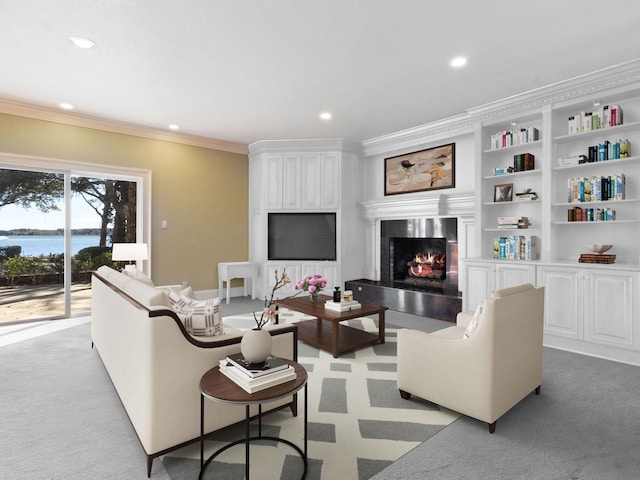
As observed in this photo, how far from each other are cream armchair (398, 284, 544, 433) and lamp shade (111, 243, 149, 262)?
3.63 metres

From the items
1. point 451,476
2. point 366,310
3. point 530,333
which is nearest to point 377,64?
point 366,310

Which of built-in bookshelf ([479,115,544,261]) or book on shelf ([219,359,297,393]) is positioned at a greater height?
built-in bookshelf ([479,115,544,261])

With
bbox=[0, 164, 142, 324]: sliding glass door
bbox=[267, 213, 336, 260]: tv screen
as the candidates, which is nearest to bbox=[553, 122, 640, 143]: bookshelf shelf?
bbox=[267, 213, 336, 260]: tv screen

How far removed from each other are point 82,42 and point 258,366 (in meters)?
3.11

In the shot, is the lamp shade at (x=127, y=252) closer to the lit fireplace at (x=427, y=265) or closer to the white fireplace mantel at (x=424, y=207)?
the white fireplace mantel at (x=424, y=207)

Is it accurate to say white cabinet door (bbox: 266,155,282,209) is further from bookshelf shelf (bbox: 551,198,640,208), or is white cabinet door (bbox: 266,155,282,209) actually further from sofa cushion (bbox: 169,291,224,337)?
sofa cushion (bbox: 169,291,224,337)

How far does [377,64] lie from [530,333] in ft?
8.66

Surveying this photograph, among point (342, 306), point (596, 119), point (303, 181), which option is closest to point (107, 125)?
point (303, 181)

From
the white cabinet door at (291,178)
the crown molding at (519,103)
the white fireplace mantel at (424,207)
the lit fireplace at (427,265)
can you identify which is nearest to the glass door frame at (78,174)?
the white cabinet door at (291,178)

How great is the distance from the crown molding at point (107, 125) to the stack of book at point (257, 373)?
186 inches

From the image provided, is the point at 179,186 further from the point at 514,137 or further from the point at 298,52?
the point at 514,137

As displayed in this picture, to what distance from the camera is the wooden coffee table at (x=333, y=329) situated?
135 inches

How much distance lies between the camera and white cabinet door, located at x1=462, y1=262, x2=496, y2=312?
432cm

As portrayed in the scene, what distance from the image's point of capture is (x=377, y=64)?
3479mm
